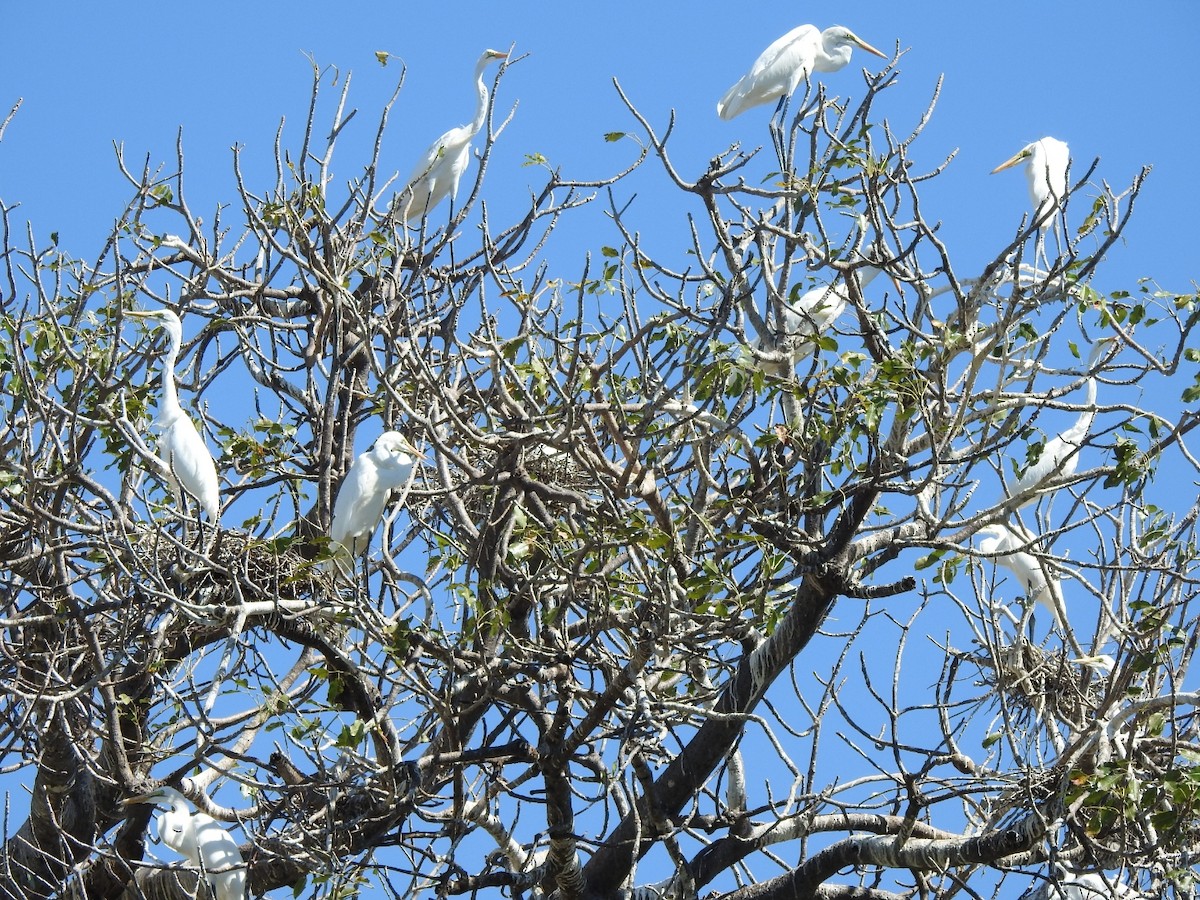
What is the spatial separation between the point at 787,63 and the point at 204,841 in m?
4.21

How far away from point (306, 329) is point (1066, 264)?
2928 millimetres

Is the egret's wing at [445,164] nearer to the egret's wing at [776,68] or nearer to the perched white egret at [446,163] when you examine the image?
the perched white egret at [446,163]

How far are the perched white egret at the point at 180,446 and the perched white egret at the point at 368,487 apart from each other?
16.2 inches

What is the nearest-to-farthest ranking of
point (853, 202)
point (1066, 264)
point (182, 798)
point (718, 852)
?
point (1066, 264) → point (853, 202) → point (718, 852) → point (182, 798)

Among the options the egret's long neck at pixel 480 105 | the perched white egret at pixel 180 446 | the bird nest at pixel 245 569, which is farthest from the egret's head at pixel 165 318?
the egret's long neck at pixel 480 105

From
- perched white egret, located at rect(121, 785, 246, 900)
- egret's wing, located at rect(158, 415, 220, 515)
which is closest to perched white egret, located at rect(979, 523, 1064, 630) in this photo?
egret's wing, located at rect(158, 415, 220, 515)

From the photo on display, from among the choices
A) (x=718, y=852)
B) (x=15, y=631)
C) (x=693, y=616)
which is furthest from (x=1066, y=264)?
(x=15, y=631)

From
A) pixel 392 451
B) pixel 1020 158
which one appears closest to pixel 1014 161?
pixel 1020 158

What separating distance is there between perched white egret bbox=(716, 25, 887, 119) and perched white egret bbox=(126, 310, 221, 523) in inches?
117

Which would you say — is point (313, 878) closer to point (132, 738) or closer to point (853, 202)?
point (132, 738)

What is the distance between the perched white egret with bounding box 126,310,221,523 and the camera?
4922 millimetres

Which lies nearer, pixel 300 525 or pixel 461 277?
pixel 300 525

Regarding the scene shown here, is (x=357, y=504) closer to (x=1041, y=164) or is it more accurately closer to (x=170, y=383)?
(x=170, y=383)

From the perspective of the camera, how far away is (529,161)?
447cm
